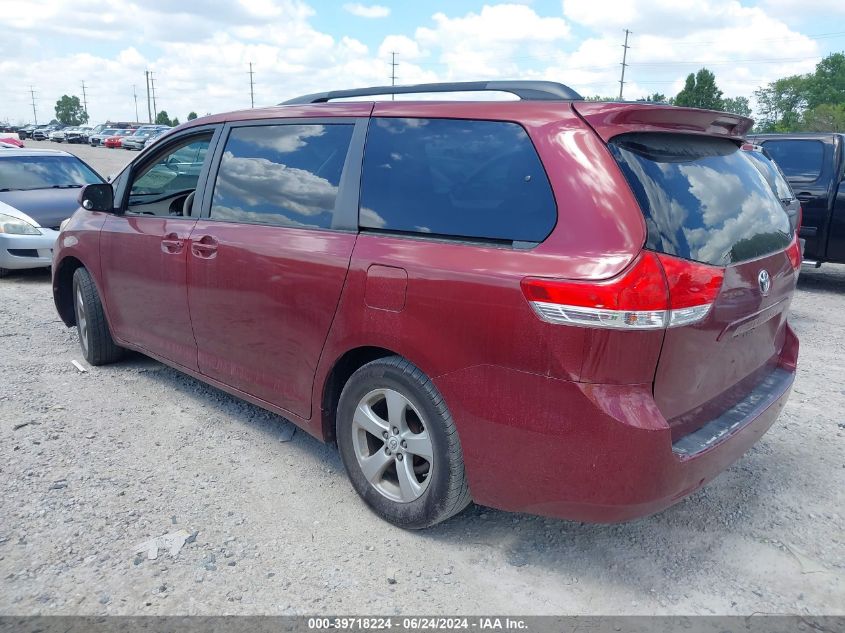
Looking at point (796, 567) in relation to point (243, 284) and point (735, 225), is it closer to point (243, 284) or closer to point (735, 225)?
point (735, 225)

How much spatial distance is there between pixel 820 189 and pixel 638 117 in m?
7.26

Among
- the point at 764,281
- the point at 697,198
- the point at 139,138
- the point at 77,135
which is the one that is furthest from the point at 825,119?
the point at 697,198

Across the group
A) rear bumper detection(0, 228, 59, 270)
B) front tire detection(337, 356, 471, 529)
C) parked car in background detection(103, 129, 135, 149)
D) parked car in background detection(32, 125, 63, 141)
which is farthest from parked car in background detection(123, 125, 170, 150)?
front tire detection(337, 356, 471, 529)

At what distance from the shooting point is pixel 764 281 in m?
2.77

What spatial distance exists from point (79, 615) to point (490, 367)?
172cm

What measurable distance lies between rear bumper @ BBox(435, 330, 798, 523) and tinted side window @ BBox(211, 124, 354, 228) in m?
1.17

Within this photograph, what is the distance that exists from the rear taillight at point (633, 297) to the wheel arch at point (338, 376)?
849 millimetres

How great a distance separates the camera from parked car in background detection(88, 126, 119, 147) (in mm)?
56841

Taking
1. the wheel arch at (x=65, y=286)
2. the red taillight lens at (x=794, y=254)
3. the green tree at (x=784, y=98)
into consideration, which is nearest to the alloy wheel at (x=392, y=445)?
the red taillight lens at (x=794, y=254)

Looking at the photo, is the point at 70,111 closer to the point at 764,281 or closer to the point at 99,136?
the point at 99,136

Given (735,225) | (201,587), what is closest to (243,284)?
(201,587)

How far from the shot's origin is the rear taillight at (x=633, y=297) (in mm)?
Result: 2279

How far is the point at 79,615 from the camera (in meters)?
2.49

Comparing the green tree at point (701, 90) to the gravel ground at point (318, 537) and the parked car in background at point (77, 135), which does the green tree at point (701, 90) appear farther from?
the gravel ground at point (318, 537)
